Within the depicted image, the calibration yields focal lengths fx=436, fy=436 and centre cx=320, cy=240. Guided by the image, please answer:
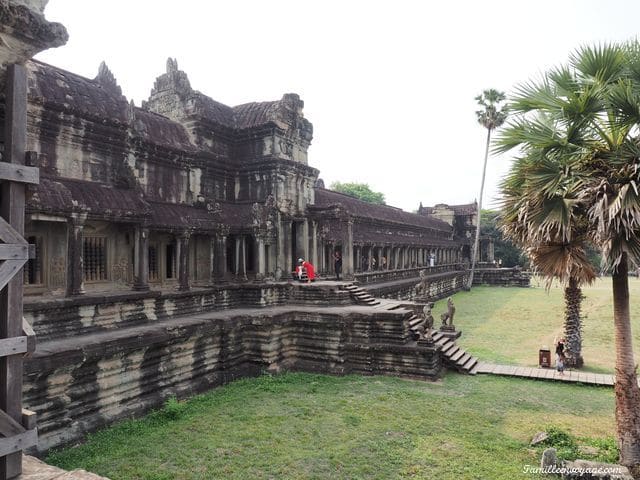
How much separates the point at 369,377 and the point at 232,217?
6.90 m

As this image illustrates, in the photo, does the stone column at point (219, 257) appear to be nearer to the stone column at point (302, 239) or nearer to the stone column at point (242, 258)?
the stone column at point (242, 258)

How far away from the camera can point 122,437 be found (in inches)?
322

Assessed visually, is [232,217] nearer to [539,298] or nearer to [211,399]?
[211,399]

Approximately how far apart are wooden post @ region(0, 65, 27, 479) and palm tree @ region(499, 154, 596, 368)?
7377 millimetres

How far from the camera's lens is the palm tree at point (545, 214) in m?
7.37

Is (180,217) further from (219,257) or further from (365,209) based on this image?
(365,209)

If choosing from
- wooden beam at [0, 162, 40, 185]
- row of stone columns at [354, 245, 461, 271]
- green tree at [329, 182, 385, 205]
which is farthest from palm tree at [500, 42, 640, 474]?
green tree at [329, 182, 385, 205]

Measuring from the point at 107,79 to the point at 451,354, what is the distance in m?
12.8

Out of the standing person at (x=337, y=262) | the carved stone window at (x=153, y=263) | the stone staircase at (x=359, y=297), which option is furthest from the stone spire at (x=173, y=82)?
the standing person at (x=337, y=262)

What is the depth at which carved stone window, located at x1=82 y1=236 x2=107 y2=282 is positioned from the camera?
11.3 m

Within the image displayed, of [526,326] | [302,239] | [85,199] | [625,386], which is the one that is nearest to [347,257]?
[302,239]

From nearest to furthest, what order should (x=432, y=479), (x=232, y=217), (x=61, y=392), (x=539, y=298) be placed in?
(x=432, y=479) → (x=61, y=392) → (x=232, y=217) → (x=539, y=298)

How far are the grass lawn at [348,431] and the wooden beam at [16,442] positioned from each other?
3.02m

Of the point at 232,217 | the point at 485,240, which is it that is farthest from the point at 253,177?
the point at 485,240
